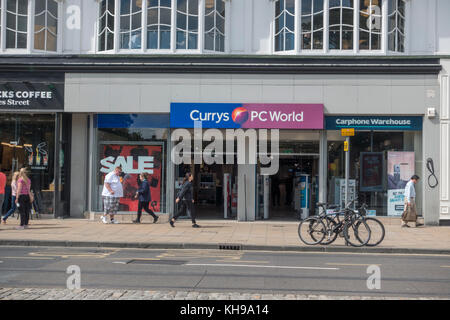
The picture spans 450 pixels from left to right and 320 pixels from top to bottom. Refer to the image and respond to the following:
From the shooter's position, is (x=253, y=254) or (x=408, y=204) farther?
(x=408, y=204)

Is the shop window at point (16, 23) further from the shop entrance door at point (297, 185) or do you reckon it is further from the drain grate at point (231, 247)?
the drain grate at point (231, 247)

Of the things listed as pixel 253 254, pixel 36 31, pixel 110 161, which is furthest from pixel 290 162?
pixel 36 31

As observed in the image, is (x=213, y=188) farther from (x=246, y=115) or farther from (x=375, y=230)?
(x=375, y=230)

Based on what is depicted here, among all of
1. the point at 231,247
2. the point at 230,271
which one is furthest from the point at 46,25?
the point at 230,271

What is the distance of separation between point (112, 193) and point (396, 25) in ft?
36.7

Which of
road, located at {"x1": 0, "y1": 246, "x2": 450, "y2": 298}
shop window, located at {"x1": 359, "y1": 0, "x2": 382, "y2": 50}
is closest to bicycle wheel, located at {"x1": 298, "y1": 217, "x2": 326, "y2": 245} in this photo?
road, located at {"x1": 0, "y1": 246, "x2": 450, "y2": 298}

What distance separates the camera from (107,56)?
17.5 metres

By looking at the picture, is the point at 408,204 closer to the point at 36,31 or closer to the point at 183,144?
the point at 183,144

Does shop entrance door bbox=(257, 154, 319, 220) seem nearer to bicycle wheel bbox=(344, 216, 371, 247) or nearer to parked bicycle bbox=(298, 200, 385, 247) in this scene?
parked bicycle bbox=(298, 200, 385, 247)

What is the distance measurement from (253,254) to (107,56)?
9634mm

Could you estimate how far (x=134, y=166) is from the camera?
17812 mm

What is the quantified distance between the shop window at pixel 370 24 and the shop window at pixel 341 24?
14.0 inches

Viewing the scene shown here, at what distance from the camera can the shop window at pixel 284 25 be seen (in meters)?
17.5

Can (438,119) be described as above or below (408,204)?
above
